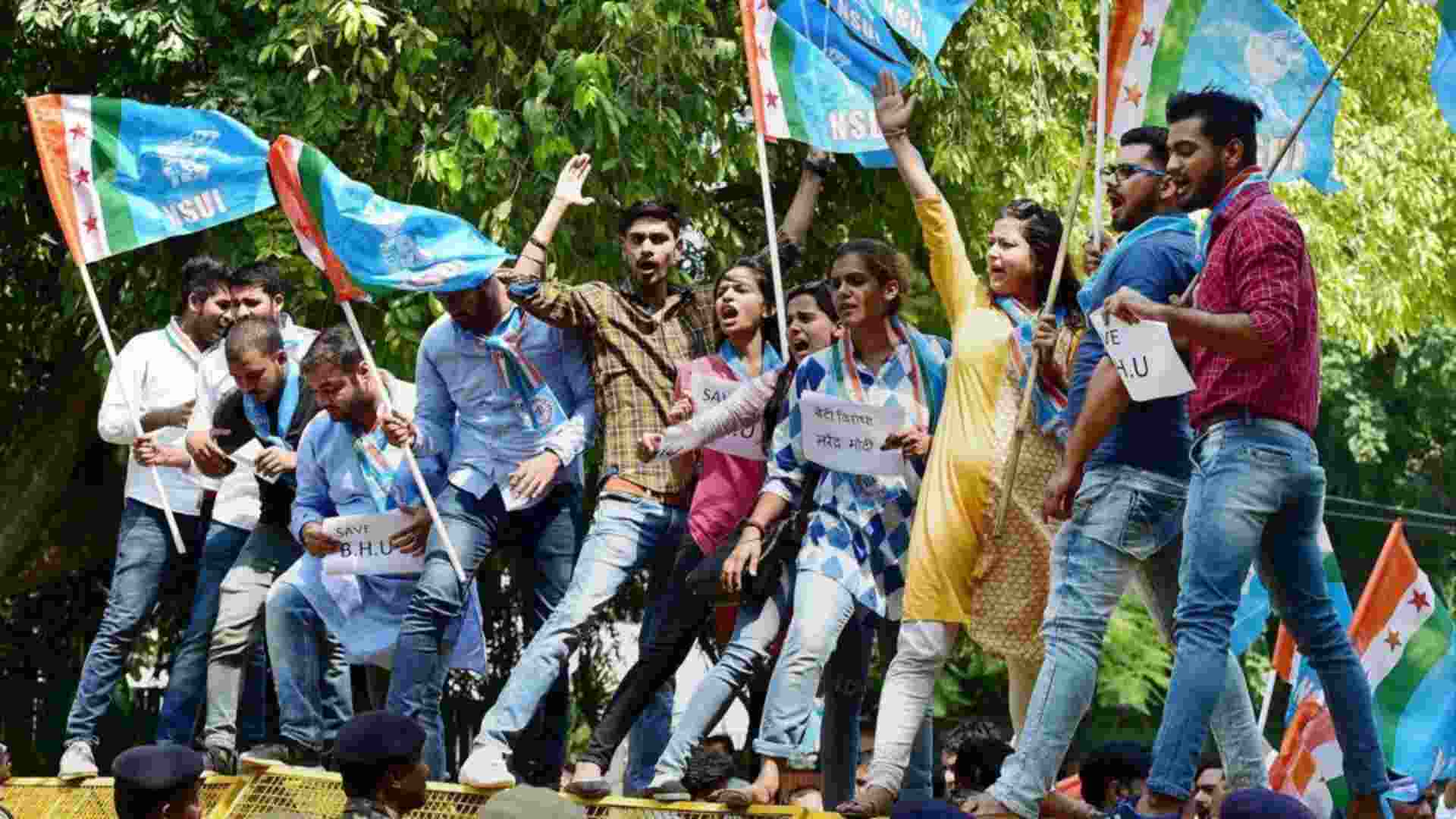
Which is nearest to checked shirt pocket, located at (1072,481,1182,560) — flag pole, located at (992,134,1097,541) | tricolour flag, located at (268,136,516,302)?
flag pole, located at (992,134,1097,541)

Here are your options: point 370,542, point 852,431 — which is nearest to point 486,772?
point 370,542

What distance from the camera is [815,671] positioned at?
8.45 meters

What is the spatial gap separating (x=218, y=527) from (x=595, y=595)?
2.02 m

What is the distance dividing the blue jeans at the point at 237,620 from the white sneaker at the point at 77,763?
46cm

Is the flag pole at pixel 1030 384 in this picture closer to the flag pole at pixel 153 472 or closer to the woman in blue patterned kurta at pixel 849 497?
the woman in blue patterned kurta at pixel 849 497

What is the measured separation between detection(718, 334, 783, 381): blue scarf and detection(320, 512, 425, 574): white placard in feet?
4.46

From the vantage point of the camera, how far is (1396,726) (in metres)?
11.1

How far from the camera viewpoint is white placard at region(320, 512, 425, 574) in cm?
955

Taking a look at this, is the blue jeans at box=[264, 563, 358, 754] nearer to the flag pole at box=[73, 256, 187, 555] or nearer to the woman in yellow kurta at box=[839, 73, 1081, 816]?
the flag pole at box=[73, 256, 187, 555]

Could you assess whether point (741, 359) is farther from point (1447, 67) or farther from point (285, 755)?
point (1447, 67)

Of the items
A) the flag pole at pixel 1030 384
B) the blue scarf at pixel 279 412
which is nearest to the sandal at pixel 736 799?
the flag pole at pixel 1030 384

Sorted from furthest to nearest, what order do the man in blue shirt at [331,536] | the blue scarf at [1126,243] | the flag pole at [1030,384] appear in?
the man in blue shirt at [331,536]
the flag pole at [1030,384]
the blue scarf at [1126,243]

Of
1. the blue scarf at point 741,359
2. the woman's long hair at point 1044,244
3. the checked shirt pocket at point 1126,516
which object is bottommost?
the checked shirt pocket at point 1126,516

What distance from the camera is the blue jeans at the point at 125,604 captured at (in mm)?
10273
